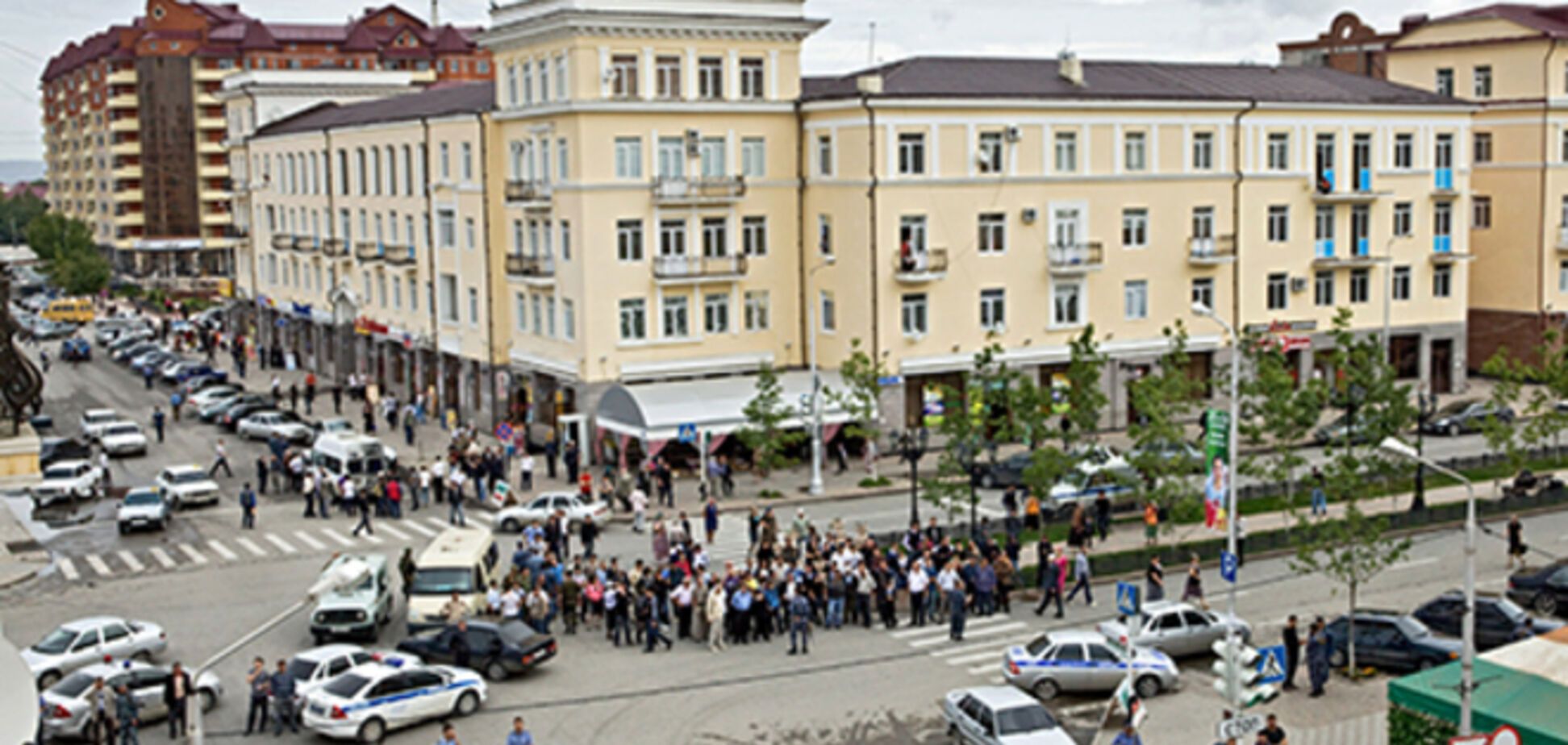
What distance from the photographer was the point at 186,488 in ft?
167

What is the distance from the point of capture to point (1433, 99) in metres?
66.2

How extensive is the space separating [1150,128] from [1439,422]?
15102 millimetres

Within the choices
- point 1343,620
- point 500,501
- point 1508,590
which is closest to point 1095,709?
point 1343,620

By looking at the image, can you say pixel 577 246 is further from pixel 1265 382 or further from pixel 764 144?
pixel 1265 382

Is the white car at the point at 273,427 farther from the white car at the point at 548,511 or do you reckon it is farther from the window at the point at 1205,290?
the window at the point at 1205,290

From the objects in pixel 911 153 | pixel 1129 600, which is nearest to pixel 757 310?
pixel 911 153

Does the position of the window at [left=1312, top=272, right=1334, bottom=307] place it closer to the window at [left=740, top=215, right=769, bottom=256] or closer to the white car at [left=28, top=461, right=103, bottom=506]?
the window at [left=740, top=215, right=769, bottom=256]

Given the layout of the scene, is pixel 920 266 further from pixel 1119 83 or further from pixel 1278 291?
pixel 1278 291

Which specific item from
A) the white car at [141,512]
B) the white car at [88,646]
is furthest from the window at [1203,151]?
the white car at [88,646]

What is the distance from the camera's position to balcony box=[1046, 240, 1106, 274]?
59.1m

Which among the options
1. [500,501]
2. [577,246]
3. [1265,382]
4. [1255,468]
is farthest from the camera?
[577,246]

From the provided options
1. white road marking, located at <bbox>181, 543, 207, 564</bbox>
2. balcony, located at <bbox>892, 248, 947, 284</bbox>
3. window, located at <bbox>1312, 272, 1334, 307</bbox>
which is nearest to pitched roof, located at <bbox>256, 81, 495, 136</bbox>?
balcony, located at <bbox>892, 248, 947, 284</bbox>

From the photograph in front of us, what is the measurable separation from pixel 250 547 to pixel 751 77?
79.0 ft

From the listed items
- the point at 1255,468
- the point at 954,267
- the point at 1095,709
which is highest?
the point at 954,267
